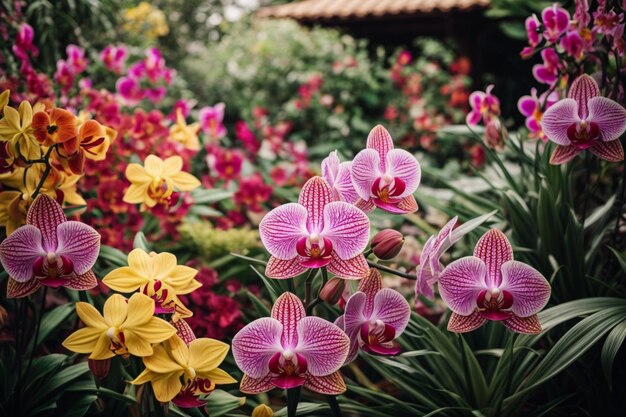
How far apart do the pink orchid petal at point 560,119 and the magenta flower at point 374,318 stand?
56 centimetres

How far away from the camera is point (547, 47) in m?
1.62

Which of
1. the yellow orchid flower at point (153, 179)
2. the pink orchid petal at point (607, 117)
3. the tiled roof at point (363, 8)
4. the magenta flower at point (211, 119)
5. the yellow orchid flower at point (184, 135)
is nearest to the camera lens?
the pink orchid petal at point (607, 117)

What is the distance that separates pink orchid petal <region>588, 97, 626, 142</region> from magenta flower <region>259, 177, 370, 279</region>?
0.62m

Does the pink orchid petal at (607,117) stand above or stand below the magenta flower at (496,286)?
above

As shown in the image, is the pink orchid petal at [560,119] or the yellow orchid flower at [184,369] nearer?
the yellow orchid flower at [184,369]

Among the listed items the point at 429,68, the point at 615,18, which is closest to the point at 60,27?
the point at 615,18

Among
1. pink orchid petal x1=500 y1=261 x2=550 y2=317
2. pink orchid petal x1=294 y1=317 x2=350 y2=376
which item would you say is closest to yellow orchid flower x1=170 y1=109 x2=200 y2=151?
pink orchid petal x1=294 y1=317 x2=350 y2=376

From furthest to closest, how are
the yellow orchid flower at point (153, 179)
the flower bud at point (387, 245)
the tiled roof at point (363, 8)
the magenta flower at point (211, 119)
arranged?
the tiled roof at point (363, 8)
the magenta flower at point (211, 119)
the yellow orchid flower at point (153, 179)
the flower bud at point (387, 245)

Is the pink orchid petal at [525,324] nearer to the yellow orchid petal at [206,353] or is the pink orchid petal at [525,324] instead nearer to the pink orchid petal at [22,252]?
the yellow orchid petal at [206,353]

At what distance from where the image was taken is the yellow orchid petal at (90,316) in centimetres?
101

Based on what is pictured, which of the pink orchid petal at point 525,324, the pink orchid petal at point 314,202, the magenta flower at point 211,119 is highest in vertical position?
the pink orchid petal at point 314,202

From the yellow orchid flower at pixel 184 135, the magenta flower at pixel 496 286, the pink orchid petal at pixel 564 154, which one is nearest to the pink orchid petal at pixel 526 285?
the magenta flower at pixel 496 286

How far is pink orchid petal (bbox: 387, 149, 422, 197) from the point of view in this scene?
42.1 inches

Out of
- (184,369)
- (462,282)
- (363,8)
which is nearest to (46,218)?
(184,369)
